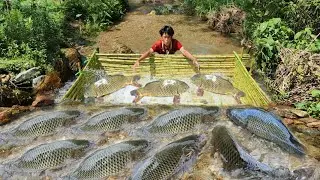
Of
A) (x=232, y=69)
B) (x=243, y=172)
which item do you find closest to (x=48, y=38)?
(x=232, y=69)

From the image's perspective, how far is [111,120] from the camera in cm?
544

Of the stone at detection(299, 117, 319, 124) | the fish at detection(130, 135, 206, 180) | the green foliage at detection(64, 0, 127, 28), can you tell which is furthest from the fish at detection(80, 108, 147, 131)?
the green foliage at detection(64, 0, 127, 28)

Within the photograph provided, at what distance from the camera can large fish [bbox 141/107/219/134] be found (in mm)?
5273

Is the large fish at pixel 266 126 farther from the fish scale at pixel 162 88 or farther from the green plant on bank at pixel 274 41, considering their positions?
the green plant on bank at pixel 274 41

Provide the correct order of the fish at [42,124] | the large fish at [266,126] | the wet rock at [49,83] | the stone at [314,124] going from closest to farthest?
the large fish at [266,126] < the fish at [42,124] < the stone at [314,124] < the wet rock at [49,83]

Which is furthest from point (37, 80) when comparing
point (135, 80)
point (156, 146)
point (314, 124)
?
point (314, 124)

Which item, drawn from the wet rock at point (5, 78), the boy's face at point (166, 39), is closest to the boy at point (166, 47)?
the boy's face at point (166, 39)

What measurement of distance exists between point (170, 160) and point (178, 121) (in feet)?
2.99

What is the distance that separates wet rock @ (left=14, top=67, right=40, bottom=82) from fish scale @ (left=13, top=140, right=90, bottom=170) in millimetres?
3684

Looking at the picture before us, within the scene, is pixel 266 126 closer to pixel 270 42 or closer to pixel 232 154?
pixel 232 154

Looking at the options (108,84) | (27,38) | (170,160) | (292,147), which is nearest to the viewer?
(170,160)

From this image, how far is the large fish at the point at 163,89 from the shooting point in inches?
299

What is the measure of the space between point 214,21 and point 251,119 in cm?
923

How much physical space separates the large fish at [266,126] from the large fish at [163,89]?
207 centimetres
